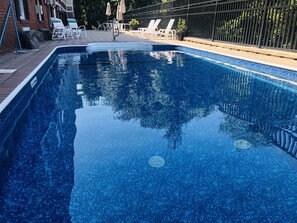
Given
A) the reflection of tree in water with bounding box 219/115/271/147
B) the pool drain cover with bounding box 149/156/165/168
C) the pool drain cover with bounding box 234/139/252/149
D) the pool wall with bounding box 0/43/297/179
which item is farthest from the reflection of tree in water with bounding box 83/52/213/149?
the pool wall with bounding box 0/43/297/179

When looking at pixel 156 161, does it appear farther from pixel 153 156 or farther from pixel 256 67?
pixel 256 67

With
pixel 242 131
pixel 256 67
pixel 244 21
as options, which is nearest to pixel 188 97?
pixel 242 131

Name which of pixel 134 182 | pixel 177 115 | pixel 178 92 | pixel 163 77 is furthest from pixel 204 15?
pixel 134 182

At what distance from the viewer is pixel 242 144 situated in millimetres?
2547

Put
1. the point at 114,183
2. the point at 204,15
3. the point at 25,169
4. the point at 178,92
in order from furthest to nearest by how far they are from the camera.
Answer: the point at 204,15 → the point at 178,92 → the point at 25,169 → the point at 114,183

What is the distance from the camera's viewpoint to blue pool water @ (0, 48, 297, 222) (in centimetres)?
160

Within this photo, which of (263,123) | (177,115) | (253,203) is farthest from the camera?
(177,115)

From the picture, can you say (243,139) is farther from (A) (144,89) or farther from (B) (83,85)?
(B) (83,85)

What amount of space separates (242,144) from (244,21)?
6461mm

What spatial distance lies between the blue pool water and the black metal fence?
251 centimetres

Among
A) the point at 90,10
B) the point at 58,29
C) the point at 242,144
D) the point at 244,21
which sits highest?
the point at 90,10

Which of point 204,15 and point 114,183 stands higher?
point 204,15

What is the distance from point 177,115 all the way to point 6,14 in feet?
19.0

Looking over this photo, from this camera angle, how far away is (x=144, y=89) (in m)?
4.51
